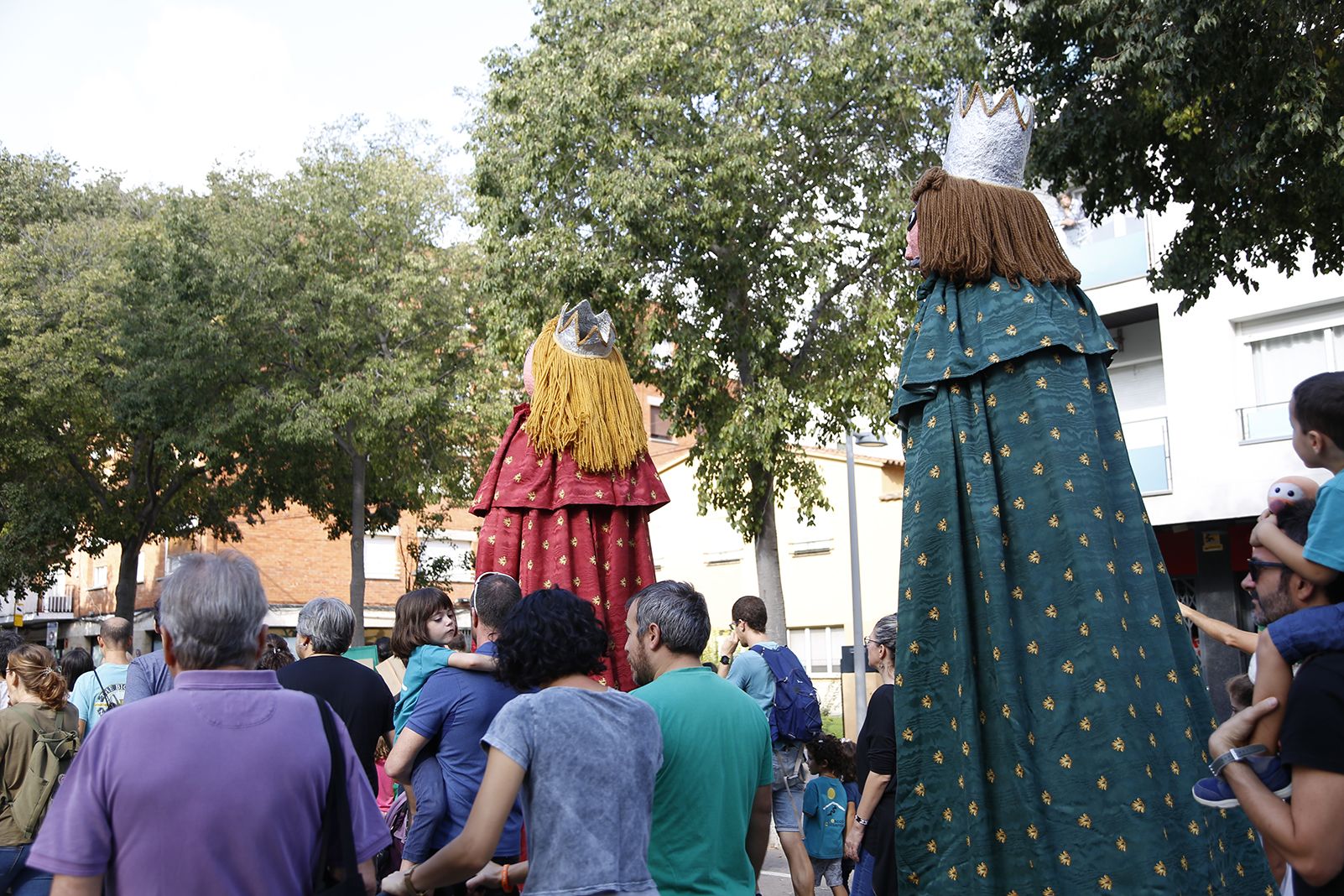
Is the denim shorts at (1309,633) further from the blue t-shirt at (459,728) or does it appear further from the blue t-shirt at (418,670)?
the blue t-shirt at (418,670)

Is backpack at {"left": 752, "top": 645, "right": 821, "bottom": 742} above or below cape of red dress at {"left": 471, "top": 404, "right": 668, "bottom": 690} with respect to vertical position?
below

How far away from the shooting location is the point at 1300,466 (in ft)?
61.6

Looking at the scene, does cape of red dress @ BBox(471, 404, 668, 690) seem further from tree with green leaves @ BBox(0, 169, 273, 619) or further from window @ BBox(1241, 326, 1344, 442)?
tree with green leaves @ BBox(0, 169, 273, 619)


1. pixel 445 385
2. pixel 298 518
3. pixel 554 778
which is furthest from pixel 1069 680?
pixel 298 518

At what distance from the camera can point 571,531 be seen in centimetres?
612

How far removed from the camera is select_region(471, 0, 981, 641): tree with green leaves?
15453 mm

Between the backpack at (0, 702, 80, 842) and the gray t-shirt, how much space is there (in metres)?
3.17

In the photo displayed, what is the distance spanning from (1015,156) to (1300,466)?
16592 millimetres

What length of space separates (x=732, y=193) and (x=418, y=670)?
11847 mm

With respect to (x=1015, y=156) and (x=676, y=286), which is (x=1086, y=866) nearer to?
(x=1015, y=156)

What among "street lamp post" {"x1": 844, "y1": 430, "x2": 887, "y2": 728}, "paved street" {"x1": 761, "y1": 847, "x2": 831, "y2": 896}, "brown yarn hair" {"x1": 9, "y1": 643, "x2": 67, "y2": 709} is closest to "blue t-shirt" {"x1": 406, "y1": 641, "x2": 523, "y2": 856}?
"brown yarn hair" {"x1": 9, "y1": 643, "x2": 67, "y2": 709}

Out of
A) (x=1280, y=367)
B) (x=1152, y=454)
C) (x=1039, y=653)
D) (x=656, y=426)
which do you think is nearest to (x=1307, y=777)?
(x=1039, y=653)

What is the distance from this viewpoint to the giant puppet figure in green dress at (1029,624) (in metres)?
3.54

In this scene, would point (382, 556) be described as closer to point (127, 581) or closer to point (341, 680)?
point (127, 581)
